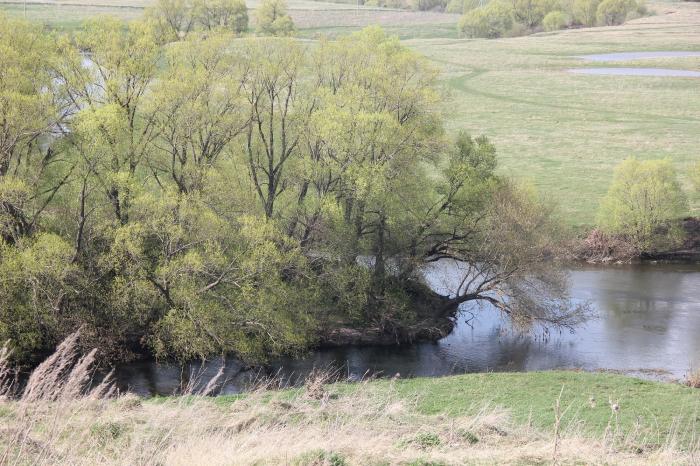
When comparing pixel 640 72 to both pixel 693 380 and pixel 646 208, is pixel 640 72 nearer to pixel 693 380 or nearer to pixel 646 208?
pixel 646 208

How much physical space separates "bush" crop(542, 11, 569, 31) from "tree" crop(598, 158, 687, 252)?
94.1 metres

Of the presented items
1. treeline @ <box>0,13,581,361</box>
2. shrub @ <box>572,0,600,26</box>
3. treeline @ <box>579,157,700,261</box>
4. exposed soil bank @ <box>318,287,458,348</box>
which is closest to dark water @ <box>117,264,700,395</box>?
exposed soil bank @ <box>318,287,458,348</box>

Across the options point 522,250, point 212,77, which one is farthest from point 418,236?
point 212,77

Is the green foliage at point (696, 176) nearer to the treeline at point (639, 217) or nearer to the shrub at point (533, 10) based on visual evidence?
the treeline at point (639, 217)

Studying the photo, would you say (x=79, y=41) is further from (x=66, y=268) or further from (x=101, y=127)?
(x=66, y=268)

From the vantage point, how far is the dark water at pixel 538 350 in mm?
30241

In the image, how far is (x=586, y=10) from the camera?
14100 centimetres

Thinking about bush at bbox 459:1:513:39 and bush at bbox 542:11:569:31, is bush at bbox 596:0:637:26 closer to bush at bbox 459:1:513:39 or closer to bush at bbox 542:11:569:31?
bush at bbox 542:11:569:31

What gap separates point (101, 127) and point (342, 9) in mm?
125567

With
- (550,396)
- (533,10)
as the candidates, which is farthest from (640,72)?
(550,396)

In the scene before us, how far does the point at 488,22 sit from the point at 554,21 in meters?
12.1

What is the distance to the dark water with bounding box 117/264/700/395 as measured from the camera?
30241 millimetres

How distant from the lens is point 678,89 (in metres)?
92.5

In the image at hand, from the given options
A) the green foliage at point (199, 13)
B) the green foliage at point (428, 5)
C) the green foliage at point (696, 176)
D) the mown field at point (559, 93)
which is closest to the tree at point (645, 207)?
the mown field at point (559, 93)
